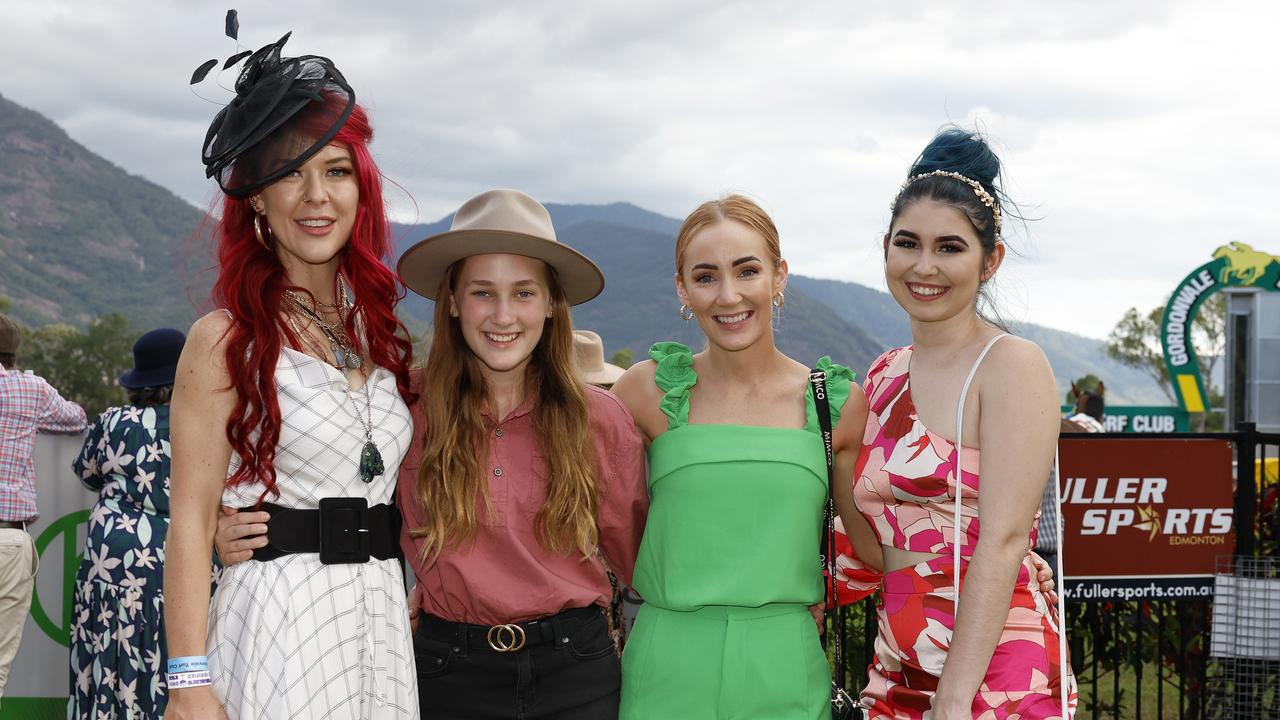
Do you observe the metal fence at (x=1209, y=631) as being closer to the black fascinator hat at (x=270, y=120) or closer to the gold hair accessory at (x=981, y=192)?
the gold hair accessory at (x=981, y=192)

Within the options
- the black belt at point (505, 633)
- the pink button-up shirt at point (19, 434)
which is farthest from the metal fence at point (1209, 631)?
the pink button-up shirt at point (19, 434)

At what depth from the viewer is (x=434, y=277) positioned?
3.13 m

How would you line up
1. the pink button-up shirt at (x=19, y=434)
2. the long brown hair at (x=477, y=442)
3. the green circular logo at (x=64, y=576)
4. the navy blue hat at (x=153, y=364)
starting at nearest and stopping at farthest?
1. the long brown hair at (x=477, y=442)
2. the navy blue hat at (x=153, y=364)
3. the pink button-up shirt at (x=19, y=434)
4. the green circular logo at (x=64, y=576)

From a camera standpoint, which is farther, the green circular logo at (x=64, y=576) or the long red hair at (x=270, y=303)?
the green circular logo at (x=64, y=576)

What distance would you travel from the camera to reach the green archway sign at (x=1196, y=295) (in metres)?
22.6

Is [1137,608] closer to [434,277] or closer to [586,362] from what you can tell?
[586,362]

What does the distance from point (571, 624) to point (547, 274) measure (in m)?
1.06

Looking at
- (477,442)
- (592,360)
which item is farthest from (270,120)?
(592,360)

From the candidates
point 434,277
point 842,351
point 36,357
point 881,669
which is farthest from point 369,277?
point 842,351

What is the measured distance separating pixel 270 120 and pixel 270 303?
1.51 feet

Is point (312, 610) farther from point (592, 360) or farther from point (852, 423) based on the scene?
point (592, 360)

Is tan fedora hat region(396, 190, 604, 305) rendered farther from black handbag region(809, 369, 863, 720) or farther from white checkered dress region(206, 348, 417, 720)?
black handbag region(809, 369, 863, 720)

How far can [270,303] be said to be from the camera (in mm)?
2578

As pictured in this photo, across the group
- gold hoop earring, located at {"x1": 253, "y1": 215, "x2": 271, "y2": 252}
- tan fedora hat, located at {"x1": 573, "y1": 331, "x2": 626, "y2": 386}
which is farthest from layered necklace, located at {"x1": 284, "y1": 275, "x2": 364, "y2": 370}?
tan fedora hat, located at {"x1": 573, "y1": 331, "x2": 626, "y2": 386}
